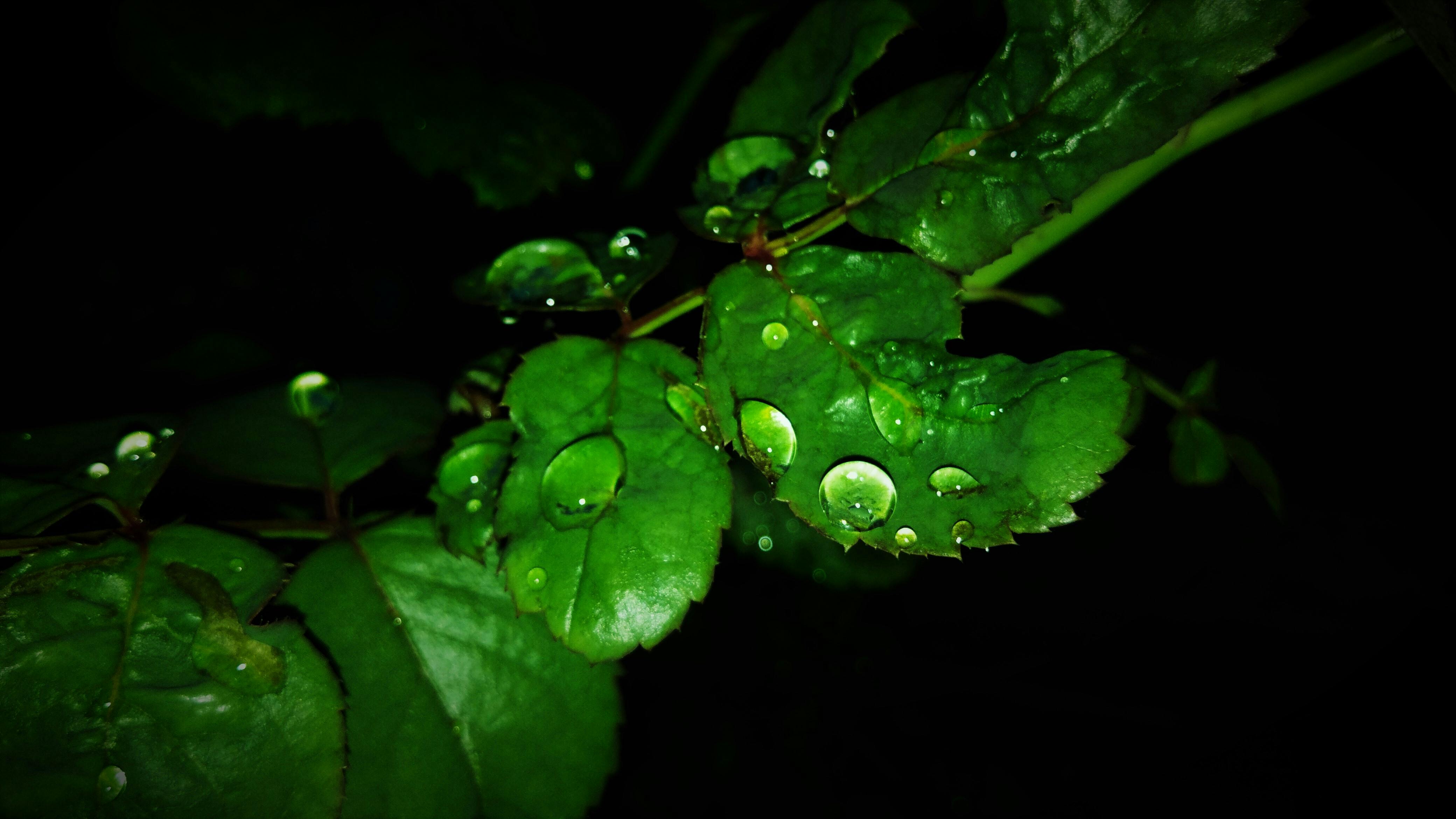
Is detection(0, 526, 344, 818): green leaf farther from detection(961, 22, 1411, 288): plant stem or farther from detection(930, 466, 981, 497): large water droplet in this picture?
detection(961, 22, 1411, 288): plant stem

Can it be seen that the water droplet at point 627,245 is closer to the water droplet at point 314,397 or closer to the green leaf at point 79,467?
the water droplet at point 314,397

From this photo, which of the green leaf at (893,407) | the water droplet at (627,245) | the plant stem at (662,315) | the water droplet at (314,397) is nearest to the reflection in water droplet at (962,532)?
the green leaf at (893,407)

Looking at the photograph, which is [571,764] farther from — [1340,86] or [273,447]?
[1340,86]

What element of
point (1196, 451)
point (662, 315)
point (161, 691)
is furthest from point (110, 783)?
point (1196, 451)

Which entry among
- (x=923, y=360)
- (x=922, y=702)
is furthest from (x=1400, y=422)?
(x=923, y=360)

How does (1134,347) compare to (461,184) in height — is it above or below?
below

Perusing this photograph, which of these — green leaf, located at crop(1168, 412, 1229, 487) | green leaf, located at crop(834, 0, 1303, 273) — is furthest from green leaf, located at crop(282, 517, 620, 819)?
green leaf, located at crop(1168, 412, 1229, 487)

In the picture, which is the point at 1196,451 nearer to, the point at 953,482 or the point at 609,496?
the point at 953,482
